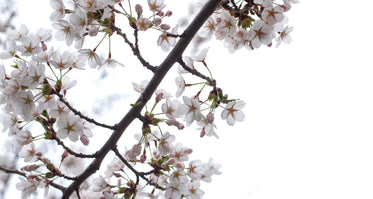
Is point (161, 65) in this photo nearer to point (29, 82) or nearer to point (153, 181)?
point (29, 82)

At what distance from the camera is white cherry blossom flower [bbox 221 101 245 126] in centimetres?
97

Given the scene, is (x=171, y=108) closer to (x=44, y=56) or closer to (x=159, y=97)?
(x=159, y=97)

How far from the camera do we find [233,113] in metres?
1.00

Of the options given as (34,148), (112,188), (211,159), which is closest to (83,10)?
(34,148)

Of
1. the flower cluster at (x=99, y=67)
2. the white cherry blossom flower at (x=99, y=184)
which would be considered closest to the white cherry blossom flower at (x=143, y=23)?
the flower cluster at (x=99, y=67)

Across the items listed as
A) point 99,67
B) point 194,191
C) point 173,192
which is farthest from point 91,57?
point 194,191

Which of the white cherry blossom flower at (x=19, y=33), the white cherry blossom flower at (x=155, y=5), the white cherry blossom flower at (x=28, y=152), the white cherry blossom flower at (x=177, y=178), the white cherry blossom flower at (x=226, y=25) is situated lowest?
the white cherry blossom flower at (x=28, y=152)

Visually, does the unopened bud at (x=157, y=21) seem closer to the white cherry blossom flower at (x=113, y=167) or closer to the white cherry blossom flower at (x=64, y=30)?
the white cherry blossom flower at (x=64, y=30)

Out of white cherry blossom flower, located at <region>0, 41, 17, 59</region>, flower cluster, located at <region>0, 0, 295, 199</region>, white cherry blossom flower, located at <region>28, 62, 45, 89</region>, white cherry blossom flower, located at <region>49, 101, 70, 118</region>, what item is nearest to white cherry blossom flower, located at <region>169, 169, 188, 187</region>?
flower cluster, located at <region>0, 0, 295, 199</region>

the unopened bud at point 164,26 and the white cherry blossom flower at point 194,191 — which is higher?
the unopened bud at point 164,26

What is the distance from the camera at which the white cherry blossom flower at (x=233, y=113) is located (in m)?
0.97

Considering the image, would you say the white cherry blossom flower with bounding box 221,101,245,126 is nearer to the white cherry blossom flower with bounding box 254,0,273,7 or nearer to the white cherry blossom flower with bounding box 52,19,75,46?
the white cherry blossom flower with bounding box 254,0,273,7

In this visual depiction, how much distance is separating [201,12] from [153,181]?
2.23 feet

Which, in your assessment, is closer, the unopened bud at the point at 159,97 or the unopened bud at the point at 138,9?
the unopened bud at the point at 138,9
